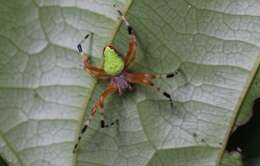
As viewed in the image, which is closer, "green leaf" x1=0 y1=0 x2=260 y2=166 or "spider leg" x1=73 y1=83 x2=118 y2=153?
"green leaf" x1=0 y1=0 x2=260 y2=166

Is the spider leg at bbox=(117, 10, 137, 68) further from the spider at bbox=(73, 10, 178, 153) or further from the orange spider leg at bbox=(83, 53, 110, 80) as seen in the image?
the orange spider leg at bbox=(83, 53, 110, 80)

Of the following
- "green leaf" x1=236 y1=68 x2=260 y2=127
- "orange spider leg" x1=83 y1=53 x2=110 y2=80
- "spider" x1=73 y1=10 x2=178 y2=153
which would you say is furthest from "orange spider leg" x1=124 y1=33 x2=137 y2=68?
"green leaf" x1=236 y1=68 x2=260 y2=127

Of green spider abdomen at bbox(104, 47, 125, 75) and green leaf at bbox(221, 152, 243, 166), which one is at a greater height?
green spider abdomen at bbox(104, 47, 125, 75)

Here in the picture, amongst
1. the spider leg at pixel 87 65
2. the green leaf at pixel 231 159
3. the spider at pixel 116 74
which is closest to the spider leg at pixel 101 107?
the spider at pixel 116 74

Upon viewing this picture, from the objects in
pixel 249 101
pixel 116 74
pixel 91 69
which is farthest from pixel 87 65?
pixel 249 101

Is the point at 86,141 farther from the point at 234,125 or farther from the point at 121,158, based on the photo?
the point at 234,125

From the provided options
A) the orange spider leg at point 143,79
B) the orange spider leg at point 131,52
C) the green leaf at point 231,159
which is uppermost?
the orange spider leg at point 131,52

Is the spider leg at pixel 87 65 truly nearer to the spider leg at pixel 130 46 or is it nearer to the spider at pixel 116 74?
the spider at pixel 116 74

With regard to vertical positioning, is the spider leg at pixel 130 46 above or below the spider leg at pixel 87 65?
above

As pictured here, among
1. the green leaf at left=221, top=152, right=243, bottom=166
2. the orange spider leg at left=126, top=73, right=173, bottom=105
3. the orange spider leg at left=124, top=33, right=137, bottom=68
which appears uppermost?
the orange spider leg at left=124, top=33, right=137, bottom=68
